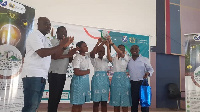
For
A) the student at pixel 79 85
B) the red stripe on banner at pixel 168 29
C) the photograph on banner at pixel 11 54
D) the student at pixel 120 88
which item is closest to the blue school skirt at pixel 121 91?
the student at pixel 120 88

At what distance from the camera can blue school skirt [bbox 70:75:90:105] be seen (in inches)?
99.4

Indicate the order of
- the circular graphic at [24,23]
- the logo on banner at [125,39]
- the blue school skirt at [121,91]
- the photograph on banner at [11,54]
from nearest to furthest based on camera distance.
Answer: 1. the photograph on banner at [11,54]
2. the circular graphic at [24,23]
3. the blue school skirt at [121,91]
4. the logo on banner at [125,39]

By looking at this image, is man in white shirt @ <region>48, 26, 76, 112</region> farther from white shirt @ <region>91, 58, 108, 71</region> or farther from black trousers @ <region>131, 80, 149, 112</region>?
black trousers @ <region>131, 80, 149, 112</region>

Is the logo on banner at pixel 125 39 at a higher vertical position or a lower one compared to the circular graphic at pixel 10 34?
higher

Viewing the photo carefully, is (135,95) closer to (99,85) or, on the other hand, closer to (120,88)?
(120,88)

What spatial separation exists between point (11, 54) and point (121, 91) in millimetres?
1646

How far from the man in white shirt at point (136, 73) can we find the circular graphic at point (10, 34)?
1745 millimetres

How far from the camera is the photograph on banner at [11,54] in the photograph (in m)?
2.05

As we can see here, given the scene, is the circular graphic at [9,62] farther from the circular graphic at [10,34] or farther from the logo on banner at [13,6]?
the logo on banner at [13,6]

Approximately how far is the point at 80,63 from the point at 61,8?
8.90 ft

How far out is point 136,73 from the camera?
297 centimetres

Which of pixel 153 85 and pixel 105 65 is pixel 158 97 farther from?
pixel 105 65

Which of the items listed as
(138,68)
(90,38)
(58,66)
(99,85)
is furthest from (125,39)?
(58,66)

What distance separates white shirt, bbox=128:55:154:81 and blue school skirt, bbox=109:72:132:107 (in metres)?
0.15
